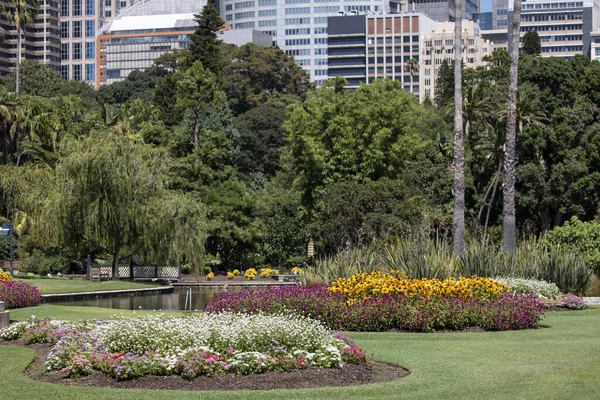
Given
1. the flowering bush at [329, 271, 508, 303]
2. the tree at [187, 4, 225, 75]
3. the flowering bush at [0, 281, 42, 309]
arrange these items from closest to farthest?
the flowering bush at [329, 271, 508, 303], the flowering bush at [0, 281, 42, 309], the tree at [187, 4, 225, 75]

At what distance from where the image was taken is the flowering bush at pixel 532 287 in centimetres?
2502

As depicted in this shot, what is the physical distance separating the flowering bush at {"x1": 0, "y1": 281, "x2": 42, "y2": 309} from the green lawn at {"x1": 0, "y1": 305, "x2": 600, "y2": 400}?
9586 mm

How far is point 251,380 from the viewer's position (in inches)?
510

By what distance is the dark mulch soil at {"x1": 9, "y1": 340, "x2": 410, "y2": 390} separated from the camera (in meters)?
12.7

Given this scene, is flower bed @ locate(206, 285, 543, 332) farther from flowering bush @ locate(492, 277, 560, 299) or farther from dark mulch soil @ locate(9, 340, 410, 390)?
dark mulch soil @ locate(9, 340, 410, 390)

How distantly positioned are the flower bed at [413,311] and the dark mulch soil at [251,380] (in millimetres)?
5111

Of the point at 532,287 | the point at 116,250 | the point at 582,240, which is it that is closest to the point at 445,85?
the point at 116,250

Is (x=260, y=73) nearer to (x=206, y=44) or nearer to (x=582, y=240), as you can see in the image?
(x=206, y=44)

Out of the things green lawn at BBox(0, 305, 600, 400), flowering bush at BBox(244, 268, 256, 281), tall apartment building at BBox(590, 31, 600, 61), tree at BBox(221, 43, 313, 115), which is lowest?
flowering bush at BBox(244, 268, 256, 281)

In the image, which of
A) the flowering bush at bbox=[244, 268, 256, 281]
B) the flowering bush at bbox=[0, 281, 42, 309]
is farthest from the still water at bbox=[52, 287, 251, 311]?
the flowering bush at bbox=[244, 268, 256, 281]

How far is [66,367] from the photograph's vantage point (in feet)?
44.3

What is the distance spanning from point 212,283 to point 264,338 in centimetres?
3484

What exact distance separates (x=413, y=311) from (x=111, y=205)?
2613 cm

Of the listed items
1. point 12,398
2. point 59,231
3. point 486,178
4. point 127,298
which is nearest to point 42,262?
point 59,231
